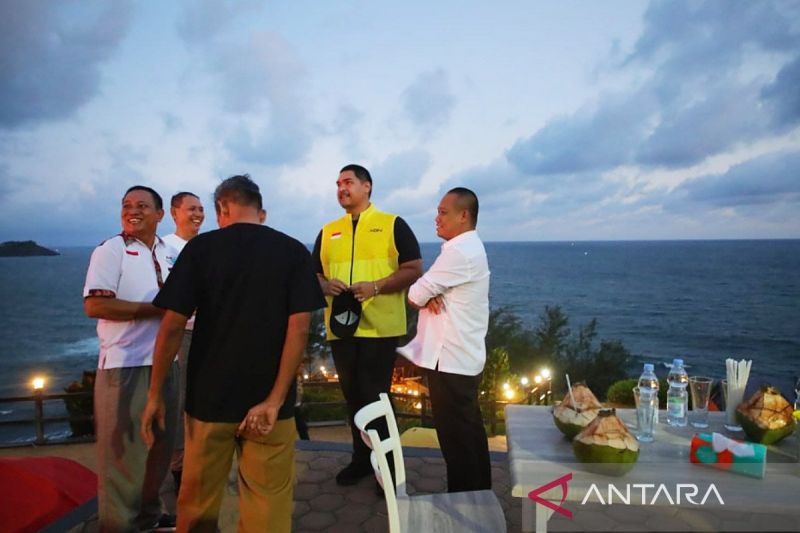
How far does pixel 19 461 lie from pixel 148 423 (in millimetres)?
1507

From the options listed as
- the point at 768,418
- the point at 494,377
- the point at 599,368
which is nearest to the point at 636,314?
the point at 599,368

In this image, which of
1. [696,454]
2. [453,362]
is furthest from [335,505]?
[696,454]

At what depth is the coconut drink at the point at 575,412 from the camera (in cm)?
212

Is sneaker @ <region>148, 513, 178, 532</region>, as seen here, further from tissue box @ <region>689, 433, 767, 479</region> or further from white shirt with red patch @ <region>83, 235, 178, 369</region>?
tissue box @ <region>689, 433, 767, 479</region>

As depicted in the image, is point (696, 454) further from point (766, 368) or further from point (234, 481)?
point (766, 368)

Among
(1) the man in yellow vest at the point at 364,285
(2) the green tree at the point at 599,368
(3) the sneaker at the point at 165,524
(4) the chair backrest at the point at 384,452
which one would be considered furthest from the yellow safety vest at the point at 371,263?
(2) the green tree at the point at 599,368

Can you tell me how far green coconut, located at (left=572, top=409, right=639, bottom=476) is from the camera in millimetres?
1802

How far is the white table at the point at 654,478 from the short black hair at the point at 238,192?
1552mm

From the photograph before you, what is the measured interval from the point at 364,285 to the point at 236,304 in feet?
3.98

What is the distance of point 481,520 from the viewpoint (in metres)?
2.17

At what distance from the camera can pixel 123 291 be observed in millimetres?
2510

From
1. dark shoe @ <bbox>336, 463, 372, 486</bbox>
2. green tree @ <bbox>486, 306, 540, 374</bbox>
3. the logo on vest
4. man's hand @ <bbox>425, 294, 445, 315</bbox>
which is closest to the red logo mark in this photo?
man's hand @ <bbox>425, 294, 445, 315</bbox>

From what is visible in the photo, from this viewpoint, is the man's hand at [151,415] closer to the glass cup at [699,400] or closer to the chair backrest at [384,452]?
the chair backrest at [384,452]

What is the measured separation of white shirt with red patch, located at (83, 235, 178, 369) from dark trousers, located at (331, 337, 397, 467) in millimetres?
1176
